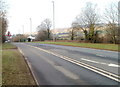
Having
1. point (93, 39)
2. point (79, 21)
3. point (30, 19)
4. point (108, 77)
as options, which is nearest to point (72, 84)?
point (108, 77)

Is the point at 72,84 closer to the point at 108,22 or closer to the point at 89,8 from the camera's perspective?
the point at 108,22

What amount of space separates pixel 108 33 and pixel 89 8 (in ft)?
40.1

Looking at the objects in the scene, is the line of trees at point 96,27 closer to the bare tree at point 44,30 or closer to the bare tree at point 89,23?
the bare tree at point 89,23

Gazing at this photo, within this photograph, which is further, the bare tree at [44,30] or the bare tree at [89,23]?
the bare tree at [44,30]

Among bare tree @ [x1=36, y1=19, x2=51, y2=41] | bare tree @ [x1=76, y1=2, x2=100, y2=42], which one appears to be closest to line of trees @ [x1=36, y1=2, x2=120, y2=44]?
bare tree @ [x1=76, y1=2, x2=100, y2=42]

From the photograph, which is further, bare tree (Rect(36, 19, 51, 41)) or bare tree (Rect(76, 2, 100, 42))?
bare tree (Rect(36, 19, 51, 41))

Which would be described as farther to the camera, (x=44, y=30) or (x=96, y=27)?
(x=44, y=30)

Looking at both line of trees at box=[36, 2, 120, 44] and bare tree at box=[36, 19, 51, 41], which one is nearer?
line of trees at box=[36, 2, 120, 44]

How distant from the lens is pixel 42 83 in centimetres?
572

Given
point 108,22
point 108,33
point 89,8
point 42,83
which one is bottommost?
point 42,83

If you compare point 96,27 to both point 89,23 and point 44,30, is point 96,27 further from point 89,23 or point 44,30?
point 44,30

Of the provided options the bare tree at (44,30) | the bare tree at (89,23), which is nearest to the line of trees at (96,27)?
the bare tree at (89,23)

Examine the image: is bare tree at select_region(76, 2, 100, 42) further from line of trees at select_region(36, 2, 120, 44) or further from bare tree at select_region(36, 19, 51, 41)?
bare tree at select_region(36, 19, 51, 41)

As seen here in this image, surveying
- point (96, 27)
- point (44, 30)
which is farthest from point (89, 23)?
point (44, 30)
